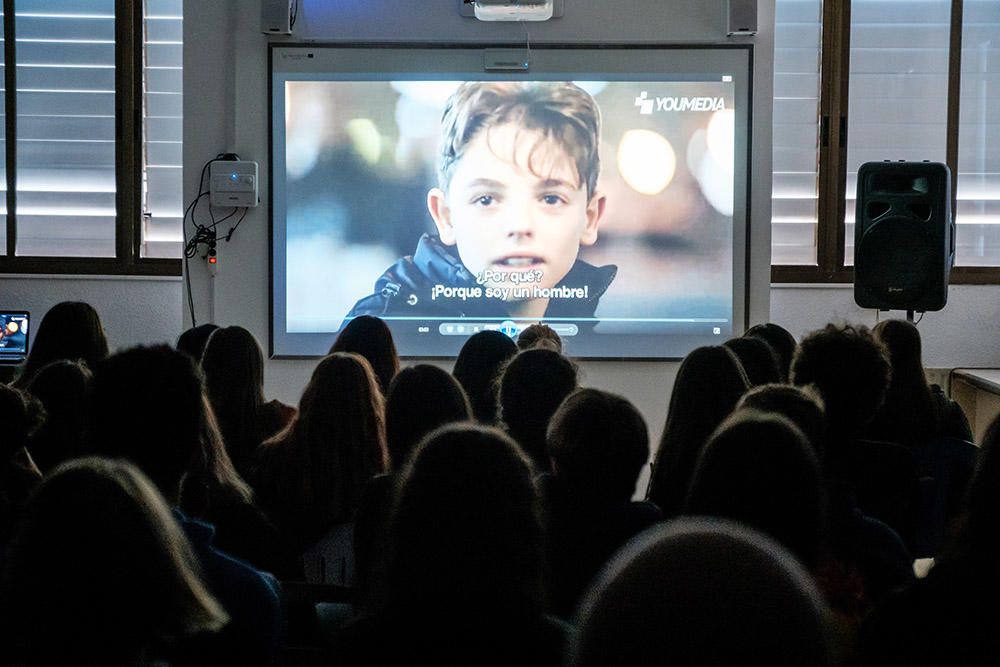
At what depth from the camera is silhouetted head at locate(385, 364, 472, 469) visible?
8.87 ft

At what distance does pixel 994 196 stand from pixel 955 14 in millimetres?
1170

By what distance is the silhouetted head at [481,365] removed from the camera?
3871mm

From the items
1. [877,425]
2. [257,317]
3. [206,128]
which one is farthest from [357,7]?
[877,425]

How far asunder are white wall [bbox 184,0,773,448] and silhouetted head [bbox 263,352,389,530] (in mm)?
3173

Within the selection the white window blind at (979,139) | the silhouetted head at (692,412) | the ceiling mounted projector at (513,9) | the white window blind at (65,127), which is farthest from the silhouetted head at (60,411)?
the white window blind at (979,139)

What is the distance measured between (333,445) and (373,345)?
1182 mm

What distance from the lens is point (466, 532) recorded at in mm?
1310

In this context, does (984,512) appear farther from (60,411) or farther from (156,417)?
(60,411)

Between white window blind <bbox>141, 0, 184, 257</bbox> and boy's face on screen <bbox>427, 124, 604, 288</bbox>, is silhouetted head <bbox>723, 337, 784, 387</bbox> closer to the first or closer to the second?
boy's face on screen <bbox>427, 124, 604, 288</bbox>

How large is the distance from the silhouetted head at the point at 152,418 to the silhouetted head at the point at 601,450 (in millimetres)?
702

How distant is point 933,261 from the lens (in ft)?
18.3

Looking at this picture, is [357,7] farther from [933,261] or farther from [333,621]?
[333,621]

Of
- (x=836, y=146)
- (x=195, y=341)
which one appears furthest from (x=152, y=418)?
(x=836, y=146)

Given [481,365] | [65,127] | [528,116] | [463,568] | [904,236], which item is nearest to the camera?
[463,568]
